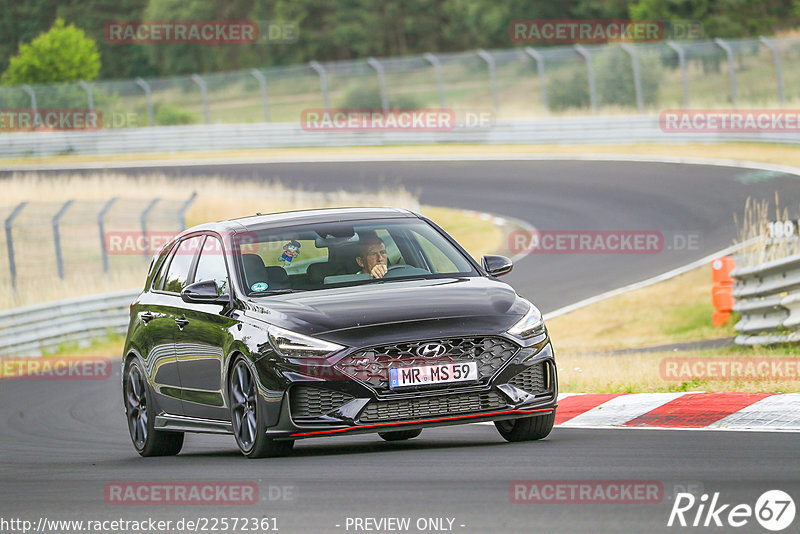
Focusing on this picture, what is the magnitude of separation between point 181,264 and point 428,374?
9.61 ft

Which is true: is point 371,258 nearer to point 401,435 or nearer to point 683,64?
point 401,435

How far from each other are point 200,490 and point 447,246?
2.97m

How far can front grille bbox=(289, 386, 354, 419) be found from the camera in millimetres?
8578

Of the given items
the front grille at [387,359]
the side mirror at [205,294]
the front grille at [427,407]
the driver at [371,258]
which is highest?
the driver at [371,258]

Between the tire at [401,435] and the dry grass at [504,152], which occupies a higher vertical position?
the tire at [401,435]

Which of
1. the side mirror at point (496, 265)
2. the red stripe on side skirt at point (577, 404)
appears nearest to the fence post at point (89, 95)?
the red stripe on side skirt at point (577, 404)

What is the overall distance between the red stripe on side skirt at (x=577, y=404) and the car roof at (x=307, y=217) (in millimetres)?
1819

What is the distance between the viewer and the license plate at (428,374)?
8531 mm

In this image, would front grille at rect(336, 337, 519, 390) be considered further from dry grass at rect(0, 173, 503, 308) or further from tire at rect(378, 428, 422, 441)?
dry grass at rect(0, 173, 503, 308)

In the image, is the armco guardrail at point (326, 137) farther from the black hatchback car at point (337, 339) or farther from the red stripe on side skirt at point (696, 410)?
the black hatchback car at point (337, 339)

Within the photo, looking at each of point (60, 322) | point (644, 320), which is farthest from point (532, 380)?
point (60, 322)

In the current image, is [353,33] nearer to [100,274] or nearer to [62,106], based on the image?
[62,106]

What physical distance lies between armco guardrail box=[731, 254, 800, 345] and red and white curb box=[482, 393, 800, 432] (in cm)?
531

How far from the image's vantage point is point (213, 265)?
10.1 metres
